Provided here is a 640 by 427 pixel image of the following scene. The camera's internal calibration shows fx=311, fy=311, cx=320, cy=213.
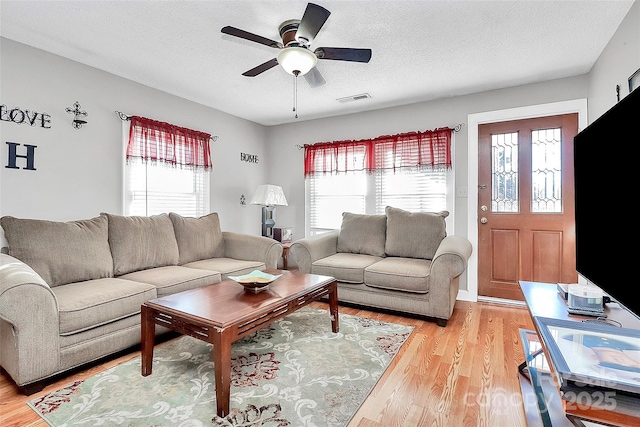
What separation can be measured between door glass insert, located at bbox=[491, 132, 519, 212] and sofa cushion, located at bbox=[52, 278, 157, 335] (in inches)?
137

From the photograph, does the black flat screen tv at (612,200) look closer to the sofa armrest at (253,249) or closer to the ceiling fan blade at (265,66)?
the ceiling fan blade at (265,66)

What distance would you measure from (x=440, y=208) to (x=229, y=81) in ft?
9.08

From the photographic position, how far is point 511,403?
1619 mm

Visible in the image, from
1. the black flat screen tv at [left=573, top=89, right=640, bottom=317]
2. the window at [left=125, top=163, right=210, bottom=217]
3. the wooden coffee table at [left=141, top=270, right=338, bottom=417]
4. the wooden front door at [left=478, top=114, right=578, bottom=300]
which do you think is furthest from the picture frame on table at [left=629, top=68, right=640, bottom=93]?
the window at [left=125, top=163, right=210, bottom=217]

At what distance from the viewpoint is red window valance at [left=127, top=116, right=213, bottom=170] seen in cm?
323

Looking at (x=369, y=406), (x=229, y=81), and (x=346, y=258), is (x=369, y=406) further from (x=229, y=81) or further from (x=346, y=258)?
(x=229, y=81)

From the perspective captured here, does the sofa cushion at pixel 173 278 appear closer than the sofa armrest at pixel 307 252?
Yes

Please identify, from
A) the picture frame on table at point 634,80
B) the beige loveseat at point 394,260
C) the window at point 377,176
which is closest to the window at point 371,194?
the window at point 377,176

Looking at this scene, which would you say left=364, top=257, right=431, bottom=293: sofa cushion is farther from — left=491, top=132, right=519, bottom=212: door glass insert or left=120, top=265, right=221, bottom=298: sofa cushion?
left=120, top=265, right=221, bottom=298: sofa cushion

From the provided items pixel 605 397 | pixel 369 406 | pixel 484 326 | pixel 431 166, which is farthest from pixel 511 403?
pixel 431 166

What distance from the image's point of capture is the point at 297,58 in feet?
6.73

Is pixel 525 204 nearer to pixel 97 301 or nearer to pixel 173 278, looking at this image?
pixel 173 278

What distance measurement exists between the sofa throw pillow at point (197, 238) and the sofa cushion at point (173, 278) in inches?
15.9

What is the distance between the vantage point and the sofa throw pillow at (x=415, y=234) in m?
3.28
